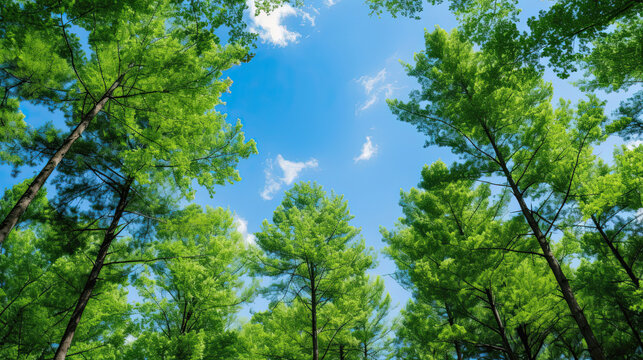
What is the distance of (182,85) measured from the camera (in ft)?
16.0

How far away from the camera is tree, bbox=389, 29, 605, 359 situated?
479 centimetres

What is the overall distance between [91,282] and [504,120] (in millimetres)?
8984

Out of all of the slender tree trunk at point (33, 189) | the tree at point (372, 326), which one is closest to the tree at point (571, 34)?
the slender tree trunk at point (33, 189)

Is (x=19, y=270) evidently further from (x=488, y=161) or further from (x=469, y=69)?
(x=469, y=69)

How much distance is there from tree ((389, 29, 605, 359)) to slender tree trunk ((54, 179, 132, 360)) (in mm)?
6802

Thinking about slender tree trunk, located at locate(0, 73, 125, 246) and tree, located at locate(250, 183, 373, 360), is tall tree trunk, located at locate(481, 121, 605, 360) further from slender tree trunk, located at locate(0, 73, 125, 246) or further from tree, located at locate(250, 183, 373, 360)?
slender tree trunk, located at locate(0, 73, 125, 246)

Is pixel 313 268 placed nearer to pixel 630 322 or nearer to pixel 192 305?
pixel 192 305

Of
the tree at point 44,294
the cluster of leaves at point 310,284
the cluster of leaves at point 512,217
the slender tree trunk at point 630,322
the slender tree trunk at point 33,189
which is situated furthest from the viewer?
the slender tree trunk at point 630,322

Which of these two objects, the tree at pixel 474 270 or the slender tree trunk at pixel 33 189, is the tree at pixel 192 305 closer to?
the slender tree trunk at pixel 33 189

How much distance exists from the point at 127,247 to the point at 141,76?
4351mm

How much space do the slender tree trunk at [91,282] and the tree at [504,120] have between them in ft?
22.3

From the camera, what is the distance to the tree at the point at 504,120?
479cm

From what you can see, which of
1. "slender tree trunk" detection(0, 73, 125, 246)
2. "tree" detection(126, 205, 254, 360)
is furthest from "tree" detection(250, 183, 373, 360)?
"slender tree trunk" detection(0, 73, 125, 246)

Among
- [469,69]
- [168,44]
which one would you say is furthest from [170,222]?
[469,69]
